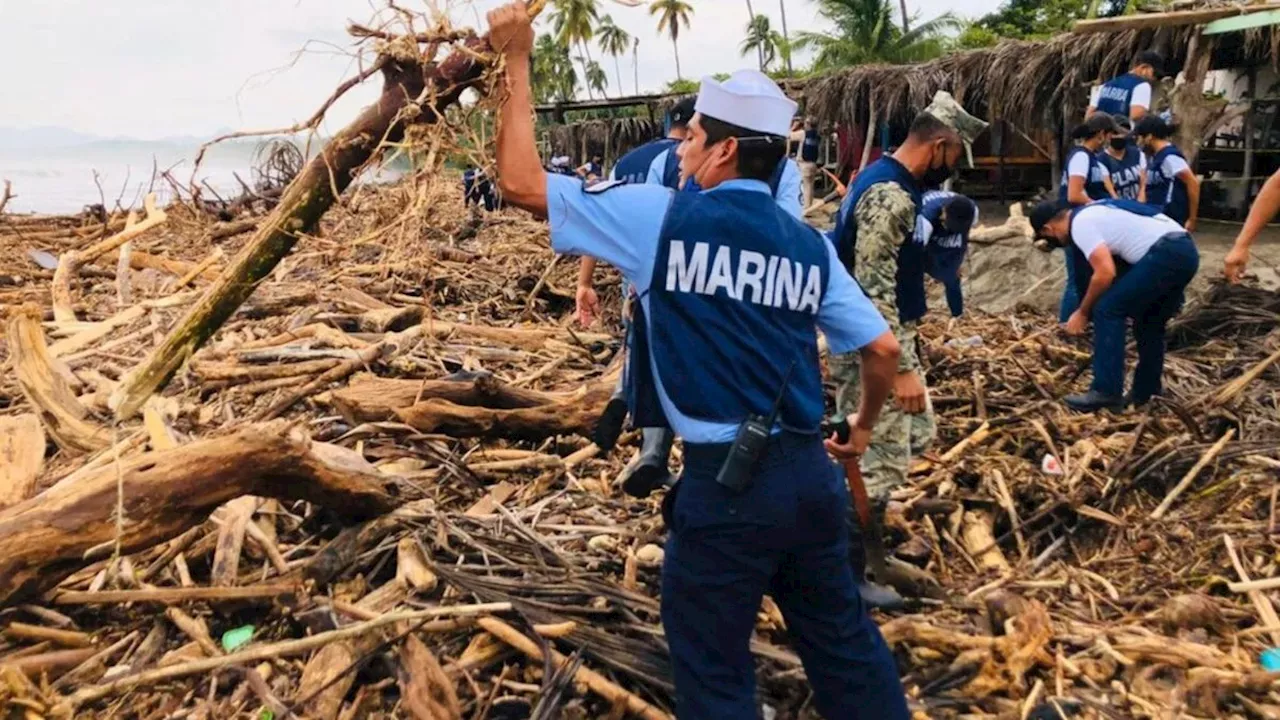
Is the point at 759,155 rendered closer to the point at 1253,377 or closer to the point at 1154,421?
the point at 1154,421

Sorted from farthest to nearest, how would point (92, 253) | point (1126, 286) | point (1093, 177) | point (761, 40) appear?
point (761, 40) → point (1093, 177) → point (92, 253) → point (1126, 286)

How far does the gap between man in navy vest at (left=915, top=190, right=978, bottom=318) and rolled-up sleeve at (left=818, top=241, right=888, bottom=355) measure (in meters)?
1.55

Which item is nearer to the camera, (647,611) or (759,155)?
(759,155)

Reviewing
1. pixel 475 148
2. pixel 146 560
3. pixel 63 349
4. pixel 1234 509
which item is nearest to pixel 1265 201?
pixel 1234 509

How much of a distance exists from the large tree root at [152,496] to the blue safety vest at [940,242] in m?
2.77

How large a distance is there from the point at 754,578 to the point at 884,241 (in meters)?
1.85

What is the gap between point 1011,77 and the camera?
48.0 ft

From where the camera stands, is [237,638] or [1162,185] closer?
[237,638]

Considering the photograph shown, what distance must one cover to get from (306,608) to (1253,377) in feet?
19.3

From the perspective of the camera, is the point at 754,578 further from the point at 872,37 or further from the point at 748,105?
the point at 872,37

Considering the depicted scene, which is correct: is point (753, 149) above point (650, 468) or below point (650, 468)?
above

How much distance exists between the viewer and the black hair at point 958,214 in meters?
4.21

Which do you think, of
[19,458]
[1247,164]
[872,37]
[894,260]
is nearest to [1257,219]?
[894,260]

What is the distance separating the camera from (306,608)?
326cm
